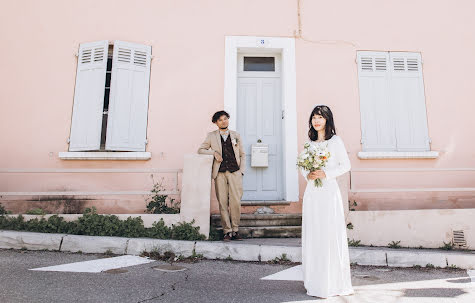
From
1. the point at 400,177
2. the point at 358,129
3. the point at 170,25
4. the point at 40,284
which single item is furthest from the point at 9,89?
the point at 400,177

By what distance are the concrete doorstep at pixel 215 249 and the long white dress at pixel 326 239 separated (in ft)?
4.03

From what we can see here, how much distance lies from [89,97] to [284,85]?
11.8ft

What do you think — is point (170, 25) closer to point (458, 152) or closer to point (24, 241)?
point (24, 241)

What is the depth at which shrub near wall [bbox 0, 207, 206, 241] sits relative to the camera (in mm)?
4602

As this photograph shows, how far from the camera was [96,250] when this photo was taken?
424 cm

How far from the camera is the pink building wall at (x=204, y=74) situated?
19.3 ft

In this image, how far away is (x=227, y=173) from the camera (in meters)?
4.82

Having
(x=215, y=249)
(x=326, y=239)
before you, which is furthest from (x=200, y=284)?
(x=326, y=239)

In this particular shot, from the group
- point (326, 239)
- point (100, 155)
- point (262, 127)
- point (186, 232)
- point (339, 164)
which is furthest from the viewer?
point (262, 127)

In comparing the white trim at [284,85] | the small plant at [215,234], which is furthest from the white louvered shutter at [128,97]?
the small plant at [215,234]

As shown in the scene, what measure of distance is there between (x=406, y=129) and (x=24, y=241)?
6.44 m

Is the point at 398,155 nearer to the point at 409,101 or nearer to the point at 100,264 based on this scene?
the point at 409,101

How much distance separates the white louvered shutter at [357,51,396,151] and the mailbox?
5.91 ft

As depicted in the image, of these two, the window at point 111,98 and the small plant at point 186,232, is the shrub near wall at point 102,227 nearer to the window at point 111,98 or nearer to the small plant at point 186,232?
the small plant at point 186,232
